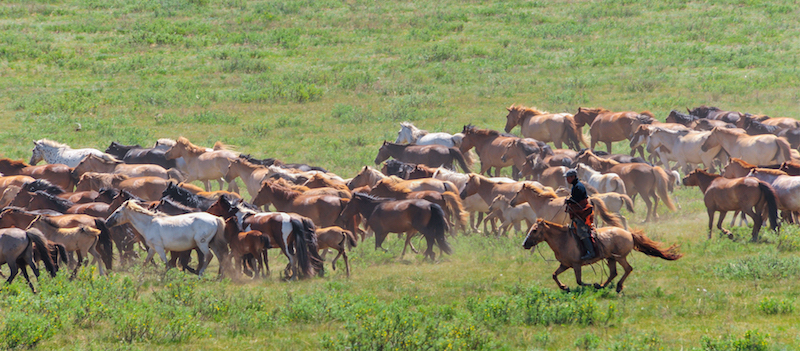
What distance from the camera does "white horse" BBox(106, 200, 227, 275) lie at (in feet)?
40.0

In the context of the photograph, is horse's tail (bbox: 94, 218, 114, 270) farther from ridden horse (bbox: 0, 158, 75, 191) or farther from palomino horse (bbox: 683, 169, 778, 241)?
palomino horse (bbox: 683, 169, 778, 241)

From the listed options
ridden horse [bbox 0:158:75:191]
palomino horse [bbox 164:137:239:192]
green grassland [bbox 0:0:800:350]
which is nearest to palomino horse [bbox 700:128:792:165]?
green grassland [bbox 0:0:800:350]

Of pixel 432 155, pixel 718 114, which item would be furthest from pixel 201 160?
pixel 718 114

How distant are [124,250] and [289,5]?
34613mm

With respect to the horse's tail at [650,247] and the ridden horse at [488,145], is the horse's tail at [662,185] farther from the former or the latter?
the horse's tail at [650,247]

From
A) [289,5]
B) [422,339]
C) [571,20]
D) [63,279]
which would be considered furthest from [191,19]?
[422,339]

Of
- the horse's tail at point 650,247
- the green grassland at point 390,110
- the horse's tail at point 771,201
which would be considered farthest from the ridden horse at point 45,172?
the horse's tail at point 771,201

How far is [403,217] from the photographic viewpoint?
1355 cm

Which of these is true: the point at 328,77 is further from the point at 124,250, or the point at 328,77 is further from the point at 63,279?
the point at 63,279

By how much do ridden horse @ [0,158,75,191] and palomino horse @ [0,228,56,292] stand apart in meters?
7.42

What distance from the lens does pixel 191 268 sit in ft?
42.0

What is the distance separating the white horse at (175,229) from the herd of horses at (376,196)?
0.07ft

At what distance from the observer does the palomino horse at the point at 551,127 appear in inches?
874

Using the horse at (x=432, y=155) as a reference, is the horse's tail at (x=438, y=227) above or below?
above
